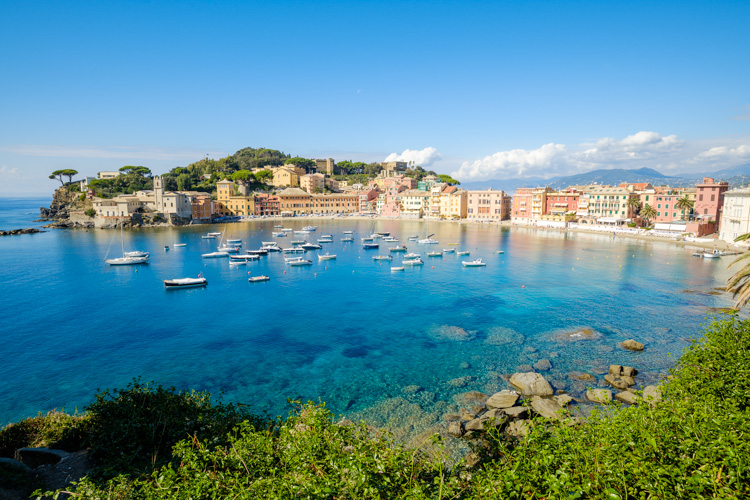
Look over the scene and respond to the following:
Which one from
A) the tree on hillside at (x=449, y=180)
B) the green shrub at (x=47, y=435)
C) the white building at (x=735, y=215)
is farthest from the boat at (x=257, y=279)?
the tree on hillside at (x=449, y=180)

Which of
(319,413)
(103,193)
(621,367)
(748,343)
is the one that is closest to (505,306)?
(621,367)

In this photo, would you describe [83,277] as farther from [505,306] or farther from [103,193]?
[103,193]

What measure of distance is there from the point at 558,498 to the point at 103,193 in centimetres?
13037

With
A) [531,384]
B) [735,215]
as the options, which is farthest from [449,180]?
[531,384]

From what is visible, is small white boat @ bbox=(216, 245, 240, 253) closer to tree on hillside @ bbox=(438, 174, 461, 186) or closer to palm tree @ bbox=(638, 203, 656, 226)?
palm tree @ bbox=(638, 203, 656, 226)

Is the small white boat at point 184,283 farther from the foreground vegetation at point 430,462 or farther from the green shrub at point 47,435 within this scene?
the foreground vegetation at point 430,462

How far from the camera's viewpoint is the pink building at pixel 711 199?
2926 inches

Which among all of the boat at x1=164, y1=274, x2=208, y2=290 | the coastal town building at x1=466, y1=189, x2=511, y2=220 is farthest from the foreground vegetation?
the coastal town building at x1=466, y1=189, x2=511, y2=220

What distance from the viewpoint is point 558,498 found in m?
6.08

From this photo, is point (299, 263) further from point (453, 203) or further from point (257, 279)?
point (453, 203)

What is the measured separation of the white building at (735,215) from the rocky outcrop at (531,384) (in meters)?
56.0

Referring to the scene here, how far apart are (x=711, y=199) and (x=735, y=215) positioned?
20177mm

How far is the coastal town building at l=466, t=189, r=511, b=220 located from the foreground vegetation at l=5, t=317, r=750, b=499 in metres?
105

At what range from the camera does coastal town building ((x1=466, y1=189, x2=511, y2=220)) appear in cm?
11162
